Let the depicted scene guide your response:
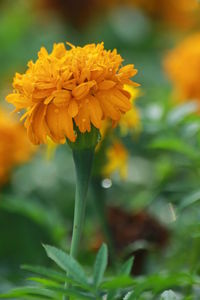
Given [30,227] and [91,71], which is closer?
[91,71]

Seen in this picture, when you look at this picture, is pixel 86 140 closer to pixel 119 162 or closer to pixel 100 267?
pixel 100 267

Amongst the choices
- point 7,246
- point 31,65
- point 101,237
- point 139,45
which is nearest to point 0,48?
point 139,45

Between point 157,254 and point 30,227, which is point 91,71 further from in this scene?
point 30,227

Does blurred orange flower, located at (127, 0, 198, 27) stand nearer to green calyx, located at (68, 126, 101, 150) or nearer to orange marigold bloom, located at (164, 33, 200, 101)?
orange marigold bloom, located at (164, 33, 200, 101)

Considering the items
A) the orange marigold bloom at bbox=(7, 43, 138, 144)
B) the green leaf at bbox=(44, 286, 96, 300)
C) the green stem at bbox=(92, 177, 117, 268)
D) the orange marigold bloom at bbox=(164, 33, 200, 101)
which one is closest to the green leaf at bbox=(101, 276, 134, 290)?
the green leaf at bbox=(44, 286, 96, 300)

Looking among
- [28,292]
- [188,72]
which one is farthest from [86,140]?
[188,72]

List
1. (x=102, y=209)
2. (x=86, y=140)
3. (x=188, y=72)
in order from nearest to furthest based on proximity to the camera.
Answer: (x=86, y=140) → (x=102, y=209) → (x=188, y=72)

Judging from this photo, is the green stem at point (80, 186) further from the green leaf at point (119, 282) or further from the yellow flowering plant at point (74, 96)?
the green leaf at point (119, 282)
